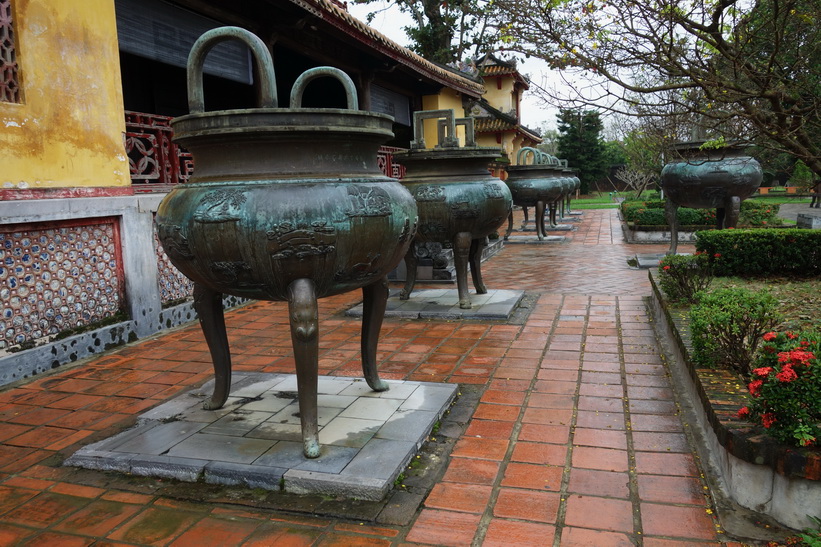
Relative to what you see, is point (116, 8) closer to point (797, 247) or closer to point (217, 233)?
point (217, 233)

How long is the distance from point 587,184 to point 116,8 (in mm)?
37892

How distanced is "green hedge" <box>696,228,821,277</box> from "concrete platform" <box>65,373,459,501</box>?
4148 millimetres

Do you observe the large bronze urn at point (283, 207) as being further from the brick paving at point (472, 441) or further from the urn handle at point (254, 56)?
the brick paving at point (472, 441)

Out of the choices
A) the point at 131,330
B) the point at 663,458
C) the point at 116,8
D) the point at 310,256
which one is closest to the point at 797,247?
the point at 663,458

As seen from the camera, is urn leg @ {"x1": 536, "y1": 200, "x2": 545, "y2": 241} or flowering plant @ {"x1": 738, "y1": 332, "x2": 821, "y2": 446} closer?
flowering plant @ {"x1": 738, "y1": 332, "x2": 821, "y2": 446}

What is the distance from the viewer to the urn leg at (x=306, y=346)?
279 cm

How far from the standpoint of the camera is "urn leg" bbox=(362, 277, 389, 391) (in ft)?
11.5

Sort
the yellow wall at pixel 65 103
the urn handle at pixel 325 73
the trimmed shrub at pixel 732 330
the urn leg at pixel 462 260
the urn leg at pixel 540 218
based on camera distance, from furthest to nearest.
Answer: the urn leg at pixel 540 218, the urn leg at pixel 462 260, the yellow wall at pixel 65 103, the trimmed shrub at pixel 732 330, the urn handle at pixel 325 73

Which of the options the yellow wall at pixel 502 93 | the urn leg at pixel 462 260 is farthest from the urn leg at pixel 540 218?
the yellow wall at pixel 502 93

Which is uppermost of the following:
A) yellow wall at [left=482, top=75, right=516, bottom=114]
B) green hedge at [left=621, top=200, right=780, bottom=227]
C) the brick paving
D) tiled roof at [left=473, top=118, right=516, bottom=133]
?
yellow wall at [left=482, top=75, right=516, bottom=114]

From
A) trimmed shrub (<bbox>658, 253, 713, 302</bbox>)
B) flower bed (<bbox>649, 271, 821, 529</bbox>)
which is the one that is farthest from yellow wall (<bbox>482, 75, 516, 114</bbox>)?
flower bed (<bbox>649, 271, 821, 529</bbox>)

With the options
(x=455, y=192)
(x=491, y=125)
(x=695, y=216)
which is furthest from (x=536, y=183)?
(x=491, y=125)

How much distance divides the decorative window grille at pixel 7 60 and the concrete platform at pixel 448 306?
135 inches

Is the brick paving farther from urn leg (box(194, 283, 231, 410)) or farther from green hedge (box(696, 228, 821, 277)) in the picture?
green hedge (box(696, 228, 821, 277))
